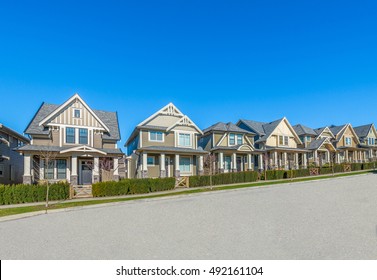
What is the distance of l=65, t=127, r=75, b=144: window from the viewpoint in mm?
23969

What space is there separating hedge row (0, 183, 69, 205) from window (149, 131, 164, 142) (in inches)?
465

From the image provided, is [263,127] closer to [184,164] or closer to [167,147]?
[184,164]

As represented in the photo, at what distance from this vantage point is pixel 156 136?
1112 inches

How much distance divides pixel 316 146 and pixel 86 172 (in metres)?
36.7

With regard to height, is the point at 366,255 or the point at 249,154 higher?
the point at 249,154

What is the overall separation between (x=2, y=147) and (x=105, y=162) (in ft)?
38.4

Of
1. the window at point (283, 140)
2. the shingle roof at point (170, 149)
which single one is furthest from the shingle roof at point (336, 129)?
the shingle roof at point (170, 149)

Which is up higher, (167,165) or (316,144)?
(316,144)

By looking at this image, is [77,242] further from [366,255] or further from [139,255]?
[366,255]

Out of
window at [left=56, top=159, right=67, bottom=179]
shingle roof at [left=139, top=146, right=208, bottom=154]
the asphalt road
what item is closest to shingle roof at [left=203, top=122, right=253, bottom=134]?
shingle roof at [left=139, top=146, right=208, bottom=154]

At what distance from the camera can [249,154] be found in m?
33.8

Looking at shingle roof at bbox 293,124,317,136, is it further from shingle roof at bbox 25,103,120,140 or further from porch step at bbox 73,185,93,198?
porch step at bbox 73,185,93,198

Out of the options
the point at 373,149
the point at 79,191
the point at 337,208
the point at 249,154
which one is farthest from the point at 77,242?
the point at 373,149

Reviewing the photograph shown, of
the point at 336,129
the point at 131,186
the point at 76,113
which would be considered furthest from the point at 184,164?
the point at 336,129
